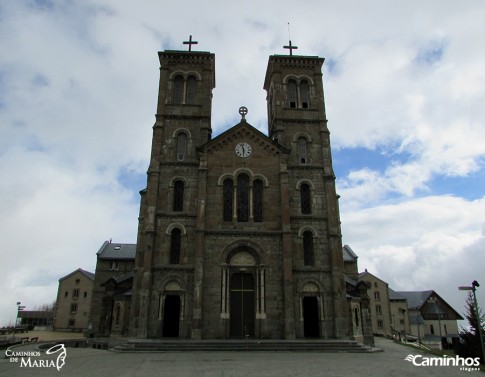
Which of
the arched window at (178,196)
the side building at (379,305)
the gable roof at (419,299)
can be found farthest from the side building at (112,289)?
the gable roof at (419,299)

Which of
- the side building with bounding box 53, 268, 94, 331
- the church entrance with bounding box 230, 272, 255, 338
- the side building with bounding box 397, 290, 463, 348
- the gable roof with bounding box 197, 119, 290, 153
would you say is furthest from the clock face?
the side building with bounding box 397, 290, 463, 348

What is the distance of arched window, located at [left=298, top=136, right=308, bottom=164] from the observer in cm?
3293

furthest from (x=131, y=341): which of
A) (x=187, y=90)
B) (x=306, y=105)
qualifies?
(x=306, y=105)

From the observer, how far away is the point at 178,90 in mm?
35094

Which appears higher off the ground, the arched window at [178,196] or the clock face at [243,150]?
the clock face at [243,150]

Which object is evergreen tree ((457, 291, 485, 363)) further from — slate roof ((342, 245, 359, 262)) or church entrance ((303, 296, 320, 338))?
slate roof ((342, 245, 359, 262))

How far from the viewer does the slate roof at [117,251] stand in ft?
180

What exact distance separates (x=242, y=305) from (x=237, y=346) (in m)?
4.37

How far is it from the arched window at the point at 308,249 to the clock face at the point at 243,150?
313 inches

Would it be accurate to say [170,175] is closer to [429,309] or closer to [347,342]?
[347,342]

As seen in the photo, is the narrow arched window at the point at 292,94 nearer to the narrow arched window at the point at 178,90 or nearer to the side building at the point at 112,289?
the narrow arched window at the point at 178,90

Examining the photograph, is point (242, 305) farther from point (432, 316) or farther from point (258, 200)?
point (432, 316)

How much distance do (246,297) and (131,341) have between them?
8496 mm

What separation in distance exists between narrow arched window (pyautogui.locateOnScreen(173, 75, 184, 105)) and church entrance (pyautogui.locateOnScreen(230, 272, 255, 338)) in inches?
643
